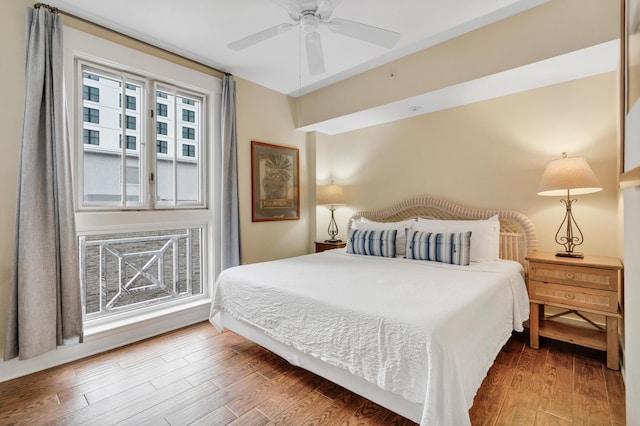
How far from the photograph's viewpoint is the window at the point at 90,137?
258 cm

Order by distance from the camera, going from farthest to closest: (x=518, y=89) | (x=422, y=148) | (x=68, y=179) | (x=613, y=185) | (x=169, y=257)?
(x=422, y=148) → (x=169, y=257) → (x=518, y=89) → (x=613, y=185) → (x=68, y=179)

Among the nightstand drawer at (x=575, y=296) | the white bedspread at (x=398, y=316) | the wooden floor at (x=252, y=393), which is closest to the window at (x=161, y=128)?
the white bedspread at (x=398, y=316)

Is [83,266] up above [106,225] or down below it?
below

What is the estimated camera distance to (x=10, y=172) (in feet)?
7.16

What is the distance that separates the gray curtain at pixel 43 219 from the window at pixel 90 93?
0.31 meters

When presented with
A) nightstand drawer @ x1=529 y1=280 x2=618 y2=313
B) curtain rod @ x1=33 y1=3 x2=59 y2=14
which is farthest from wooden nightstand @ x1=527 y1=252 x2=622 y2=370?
curtain rod @ x1=33 y1=3 x2=59 y2=14

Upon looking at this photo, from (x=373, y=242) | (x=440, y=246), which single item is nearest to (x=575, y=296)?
(x=440, y=246)

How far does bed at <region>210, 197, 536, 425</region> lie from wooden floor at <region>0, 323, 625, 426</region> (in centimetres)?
21

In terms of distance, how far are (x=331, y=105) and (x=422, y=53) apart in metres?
1.24

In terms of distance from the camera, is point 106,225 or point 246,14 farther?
point 106,225

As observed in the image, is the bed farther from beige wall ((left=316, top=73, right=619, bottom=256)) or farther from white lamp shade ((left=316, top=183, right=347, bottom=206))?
white lamp shade ((left=316, top=183, right=347, bottom=206))

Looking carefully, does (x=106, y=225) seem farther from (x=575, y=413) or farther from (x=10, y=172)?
(x=575, y=413)

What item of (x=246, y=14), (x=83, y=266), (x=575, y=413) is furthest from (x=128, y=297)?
(x=575, y=413)

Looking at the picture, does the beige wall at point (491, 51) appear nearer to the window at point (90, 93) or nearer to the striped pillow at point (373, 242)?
the striped pillow at point (373, 242)
